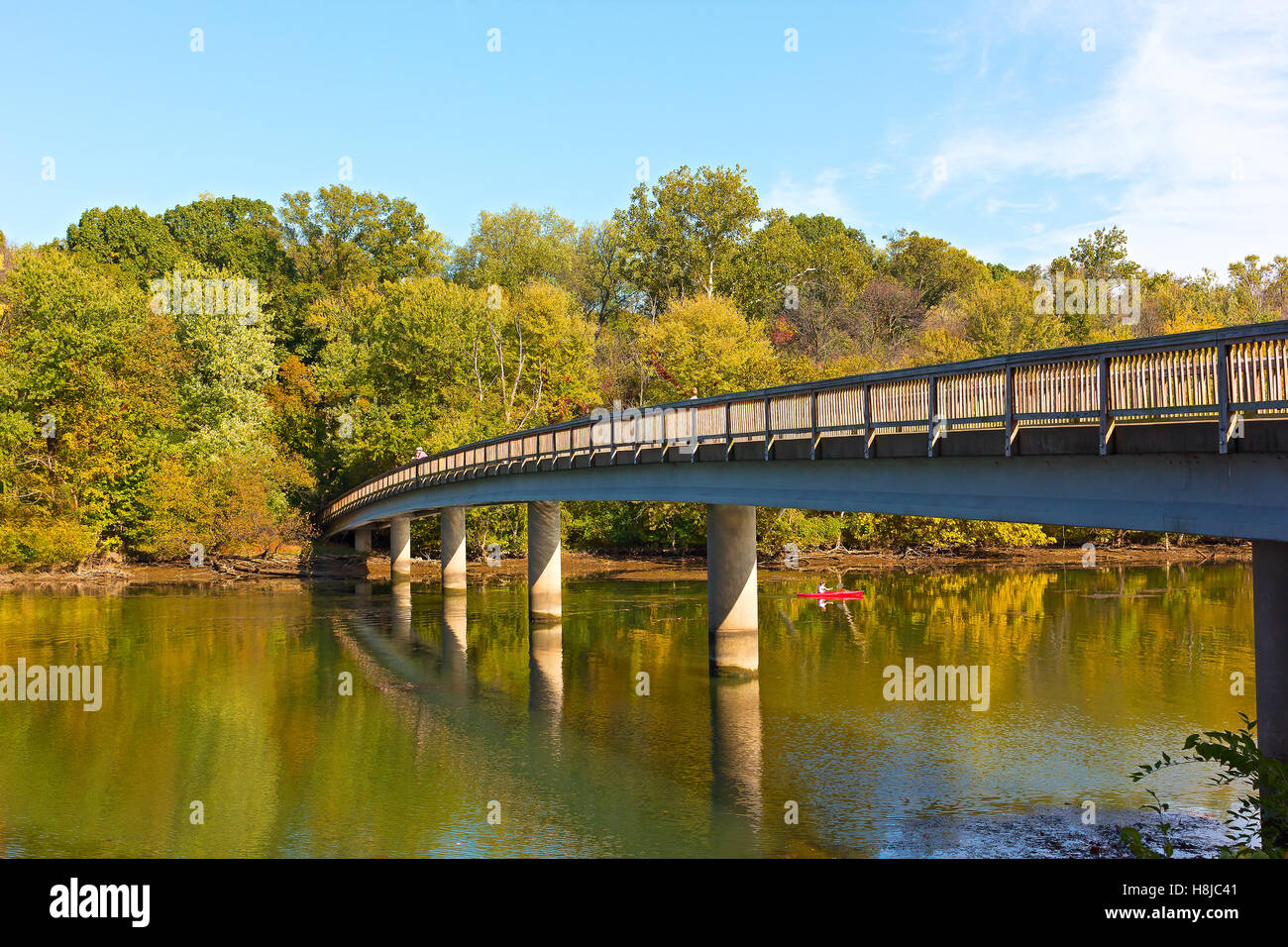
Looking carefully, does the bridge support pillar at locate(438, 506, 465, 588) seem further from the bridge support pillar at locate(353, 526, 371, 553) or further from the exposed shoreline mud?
the bridge support pillar at locate(353, 526, 371, 553)

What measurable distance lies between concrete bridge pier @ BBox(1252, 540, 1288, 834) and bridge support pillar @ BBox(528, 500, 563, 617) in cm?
2752

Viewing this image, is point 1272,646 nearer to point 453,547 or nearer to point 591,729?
point 591,729

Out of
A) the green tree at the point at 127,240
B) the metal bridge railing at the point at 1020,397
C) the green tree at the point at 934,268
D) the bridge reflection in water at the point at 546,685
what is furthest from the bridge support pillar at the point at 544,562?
the green tree at the point at 934,268

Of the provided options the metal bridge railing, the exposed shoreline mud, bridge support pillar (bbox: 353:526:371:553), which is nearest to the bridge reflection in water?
the metal bridge railing

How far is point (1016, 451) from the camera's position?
1511cm

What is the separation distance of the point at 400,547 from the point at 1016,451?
43.8 metres

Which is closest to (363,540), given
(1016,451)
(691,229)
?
(691,229)

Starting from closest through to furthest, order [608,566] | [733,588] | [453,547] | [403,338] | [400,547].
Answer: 1. [733,588]
2. [453,547]
3. [400,547]
4. [608,566]
5. [403,338]

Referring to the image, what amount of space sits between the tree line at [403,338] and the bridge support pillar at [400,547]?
5562 mm

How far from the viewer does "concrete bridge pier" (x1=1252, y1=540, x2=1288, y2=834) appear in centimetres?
1248

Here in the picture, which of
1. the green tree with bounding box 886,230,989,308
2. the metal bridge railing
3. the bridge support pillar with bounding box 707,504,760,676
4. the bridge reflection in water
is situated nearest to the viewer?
the metal bridge railing

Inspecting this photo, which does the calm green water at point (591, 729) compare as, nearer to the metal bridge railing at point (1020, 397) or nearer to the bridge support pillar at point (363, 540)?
the metal bridge railing at point (1020, 397)

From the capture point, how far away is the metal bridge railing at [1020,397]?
12.1 metres
